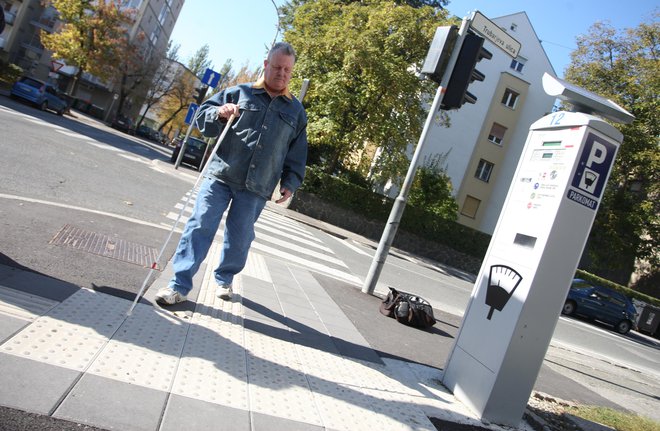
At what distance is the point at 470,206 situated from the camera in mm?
35156

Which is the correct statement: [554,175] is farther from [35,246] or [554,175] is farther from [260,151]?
[35,246]

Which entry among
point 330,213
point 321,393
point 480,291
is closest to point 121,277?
point 321,393

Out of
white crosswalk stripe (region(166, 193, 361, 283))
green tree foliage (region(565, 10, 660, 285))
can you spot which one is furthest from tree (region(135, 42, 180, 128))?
white crosswalk stripe (region(166, 193, 361, 283))

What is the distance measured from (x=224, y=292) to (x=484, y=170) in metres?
33.1

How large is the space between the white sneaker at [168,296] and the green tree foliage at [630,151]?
27284 mm

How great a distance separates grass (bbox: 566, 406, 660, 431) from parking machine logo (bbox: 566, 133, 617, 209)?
2.19 m

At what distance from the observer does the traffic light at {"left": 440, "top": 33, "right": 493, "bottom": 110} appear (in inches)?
272

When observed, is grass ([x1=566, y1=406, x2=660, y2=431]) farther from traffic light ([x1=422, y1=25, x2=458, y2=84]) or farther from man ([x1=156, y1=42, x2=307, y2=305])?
traffic light ([x1=422, y1=25, x2=458, y2=84])

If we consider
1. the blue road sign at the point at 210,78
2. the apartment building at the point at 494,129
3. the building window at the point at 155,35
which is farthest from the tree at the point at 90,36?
the blue road sign at the point at 210,78

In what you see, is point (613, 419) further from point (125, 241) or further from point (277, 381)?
point (125, 241)

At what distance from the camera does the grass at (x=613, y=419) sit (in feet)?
14.9

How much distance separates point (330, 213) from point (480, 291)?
724 inches

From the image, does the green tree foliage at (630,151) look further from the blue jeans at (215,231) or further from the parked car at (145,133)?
the parked car at (145,133)

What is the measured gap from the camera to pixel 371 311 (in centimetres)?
630
